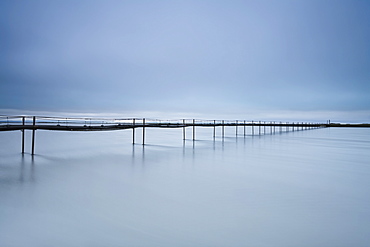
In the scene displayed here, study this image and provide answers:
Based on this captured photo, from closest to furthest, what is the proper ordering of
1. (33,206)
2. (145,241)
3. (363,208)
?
(145,241)
(33,206)
(363,208)

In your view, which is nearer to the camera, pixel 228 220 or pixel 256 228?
pixel 256 228

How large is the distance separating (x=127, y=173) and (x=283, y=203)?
365 centimetres

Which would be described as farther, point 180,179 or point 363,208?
point 180,179

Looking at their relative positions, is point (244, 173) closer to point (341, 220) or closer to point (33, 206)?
point (341, 220)

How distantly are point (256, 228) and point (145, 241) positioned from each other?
135 cm

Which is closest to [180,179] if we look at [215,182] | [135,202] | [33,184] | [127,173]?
→ [215,182]

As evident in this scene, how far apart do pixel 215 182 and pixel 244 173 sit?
141cm

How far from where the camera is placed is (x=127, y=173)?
5660 millimetres

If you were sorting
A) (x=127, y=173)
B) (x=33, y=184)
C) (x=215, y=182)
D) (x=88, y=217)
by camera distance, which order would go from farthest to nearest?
(x=127, y=173) < (x=215, y=182) < (x=33, y=184) < (x=88, y=217)

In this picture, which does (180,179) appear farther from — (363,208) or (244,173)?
(363,208)

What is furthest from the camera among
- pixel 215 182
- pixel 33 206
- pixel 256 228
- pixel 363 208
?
pixel 215 182

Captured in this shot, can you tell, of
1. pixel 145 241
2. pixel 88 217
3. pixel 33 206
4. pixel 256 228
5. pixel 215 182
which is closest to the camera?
pixel 145 241

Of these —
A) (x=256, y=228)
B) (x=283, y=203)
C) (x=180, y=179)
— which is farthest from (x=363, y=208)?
(x=180, y=179)

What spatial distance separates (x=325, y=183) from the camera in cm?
511
